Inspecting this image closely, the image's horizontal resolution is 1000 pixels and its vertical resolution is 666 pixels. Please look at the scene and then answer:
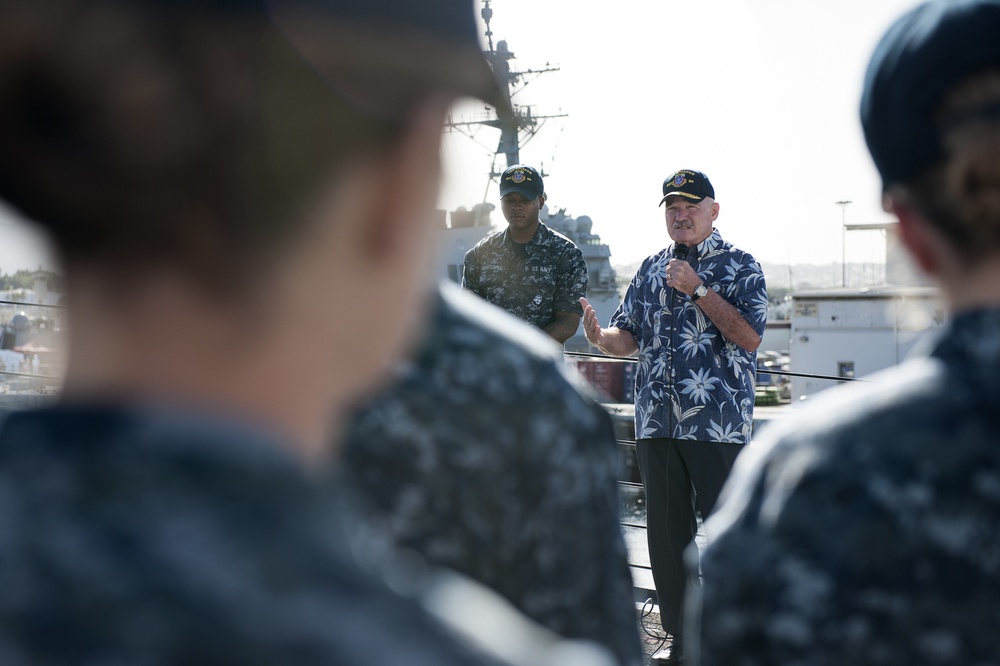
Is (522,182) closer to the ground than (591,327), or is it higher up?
higher up

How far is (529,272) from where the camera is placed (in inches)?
151

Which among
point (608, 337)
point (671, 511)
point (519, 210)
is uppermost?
point (519, 210)

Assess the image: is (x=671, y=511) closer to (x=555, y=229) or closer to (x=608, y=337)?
(x=608, y=337)

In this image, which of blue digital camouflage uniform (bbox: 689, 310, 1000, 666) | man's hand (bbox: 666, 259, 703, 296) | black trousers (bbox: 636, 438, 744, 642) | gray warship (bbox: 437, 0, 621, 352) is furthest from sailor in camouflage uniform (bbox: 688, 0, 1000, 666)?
gray warship (bbox: 437, 0, 621, 352)

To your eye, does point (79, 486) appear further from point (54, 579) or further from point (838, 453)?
point (838, 453)

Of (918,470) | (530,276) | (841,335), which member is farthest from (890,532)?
(841,335)

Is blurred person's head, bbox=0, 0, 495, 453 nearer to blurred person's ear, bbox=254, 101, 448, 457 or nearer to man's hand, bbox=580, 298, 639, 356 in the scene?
blurred person's ear, bbox=254, 101, 448, 457

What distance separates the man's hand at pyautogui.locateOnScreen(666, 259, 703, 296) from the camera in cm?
331

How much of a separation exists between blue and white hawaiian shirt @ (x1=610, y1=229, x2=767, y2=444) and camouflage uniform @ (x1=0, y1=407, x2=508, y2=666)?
3.03m

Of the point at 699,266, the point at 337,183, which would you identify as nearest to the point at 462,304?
the point at 337,183

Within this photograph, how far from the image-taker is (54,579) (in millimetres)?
397

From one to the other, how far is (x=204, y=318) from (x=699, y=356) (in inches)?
120

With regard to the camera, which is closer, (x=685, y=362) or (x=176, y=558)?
(x=176, y=558)

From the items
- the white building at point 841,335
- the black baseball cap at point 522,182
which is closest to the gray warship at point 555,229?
the white building at point 841,335
